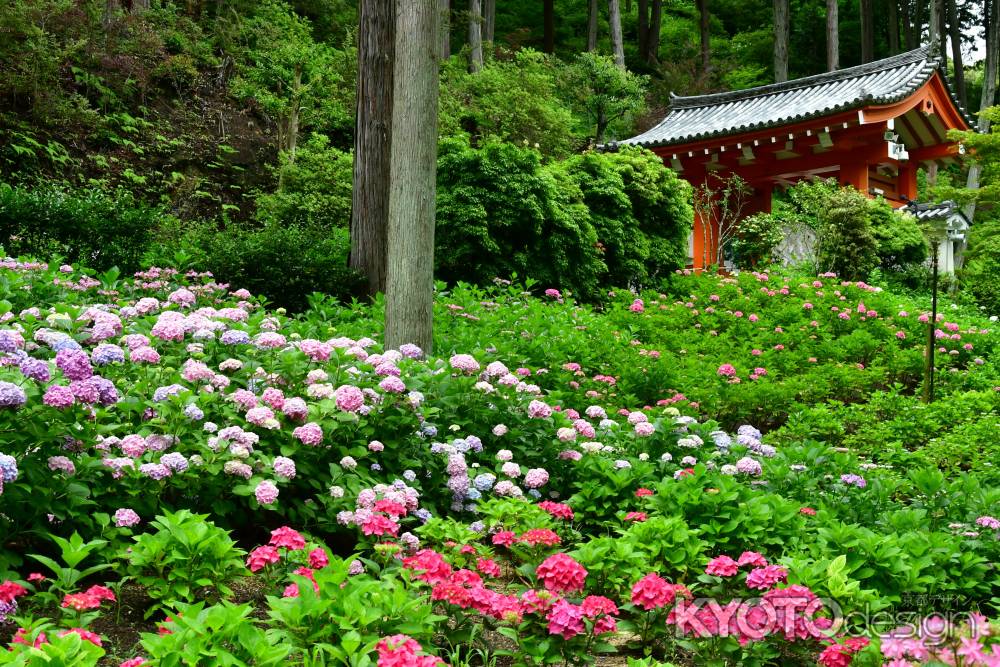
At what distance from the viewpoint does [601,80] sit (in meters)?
23.0

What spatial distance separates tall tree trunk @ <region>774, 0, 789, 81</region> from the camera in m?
28.0

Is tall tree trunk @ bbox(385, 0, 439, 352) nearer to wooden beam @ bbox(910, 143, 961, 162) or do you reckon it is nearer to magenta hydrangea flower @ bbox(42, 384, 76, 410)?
magenta hydrangea flower @ bbox(42, 384, 76, 410)

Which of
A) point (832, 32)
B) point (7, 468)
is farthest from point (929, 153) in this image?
point (7, 468)

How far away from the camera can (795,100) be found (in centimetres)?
1864

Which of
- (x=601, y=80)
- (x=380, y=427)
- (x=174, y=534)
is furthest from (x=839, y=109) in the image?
(x=174, y=534)

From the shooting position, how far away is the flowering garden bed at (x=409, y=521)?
2668 mm

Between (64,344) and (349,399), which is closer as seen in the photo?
(64,344)

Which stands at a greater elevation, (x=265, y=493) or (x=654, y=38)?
(x=654, y=38)

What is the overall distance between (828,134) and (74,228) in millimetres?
13231

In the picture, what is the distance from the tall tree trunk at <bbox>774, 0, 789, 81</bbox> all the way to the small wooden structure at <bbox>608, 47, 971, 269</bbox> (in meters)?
9.12

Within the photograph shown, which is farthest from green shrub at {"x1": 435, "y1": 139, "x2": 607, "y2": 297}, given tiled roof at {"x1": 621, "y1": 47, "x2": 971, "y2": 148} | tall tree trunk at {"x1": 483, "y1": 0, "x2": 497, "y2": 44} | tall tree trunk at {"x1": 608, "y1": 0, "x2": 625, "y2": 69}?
tall tree trunk at {"x1": 483, "y1": 0, "x2": 497, "y2": 44}

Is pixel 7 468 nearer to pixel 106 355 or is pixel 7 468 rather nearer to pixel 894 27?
pixel 106 355

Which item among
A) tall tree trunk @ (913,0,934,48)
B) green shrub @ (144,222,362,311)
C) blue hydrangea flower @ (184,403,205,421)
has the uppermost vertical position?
tall tree trunk @ (913,0,934,48)

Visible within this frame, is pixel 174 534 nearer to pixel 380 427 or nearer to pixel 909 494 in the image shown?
pixel 380 427
